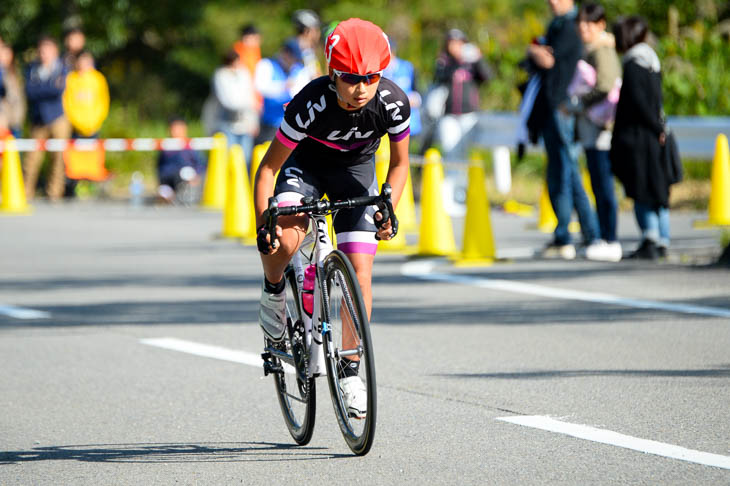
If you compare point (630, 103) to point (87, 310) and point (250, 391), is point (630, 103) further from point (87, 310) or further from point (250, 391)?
point (250, 391)

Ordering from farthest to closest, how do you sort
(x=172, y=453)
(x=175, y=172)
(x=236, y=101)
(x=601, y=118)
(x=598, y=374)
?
1. (x=175, y=172)
2. (x=236, y=101)
3. (x=601, y=118)
4. (x=598, y=374)
5. (x=172, y=453)

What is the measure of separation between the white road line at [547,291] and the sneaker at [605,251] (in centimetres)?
131

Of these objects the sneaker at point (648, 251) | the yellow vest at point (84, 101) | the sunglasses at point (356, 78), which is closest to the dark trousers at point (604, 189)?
the sneaker at point (648, 251)

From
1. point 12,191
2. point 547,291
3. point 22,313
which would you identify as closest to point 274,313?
point 22,313

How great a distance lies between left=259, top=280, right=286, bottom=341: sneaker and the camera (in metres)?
6.31

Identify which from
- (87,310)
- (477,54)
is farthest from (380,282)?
(477,54)

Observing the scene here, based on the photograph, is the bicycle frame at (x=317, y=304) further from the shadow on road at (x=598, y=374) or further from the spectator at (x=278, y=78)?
the spectator at (x=278, y=78)

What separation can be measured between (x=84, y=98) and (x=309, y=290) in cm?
1570

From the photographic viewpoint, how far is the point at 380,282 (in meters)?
11.7

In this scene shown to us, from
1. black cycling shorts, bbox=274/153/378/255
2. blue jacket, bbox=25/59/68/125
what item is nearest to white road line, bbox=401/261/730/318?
black cycling shorts, bbox=274/153/378/255

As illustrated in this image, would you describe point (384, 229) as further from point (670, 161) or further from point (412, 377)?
point (670, 161)

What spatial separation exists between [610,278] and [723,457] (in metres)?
5.92

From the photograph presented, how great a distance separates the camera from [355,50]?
5.68m

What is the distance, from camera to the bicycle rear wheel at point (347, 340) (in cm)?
548
